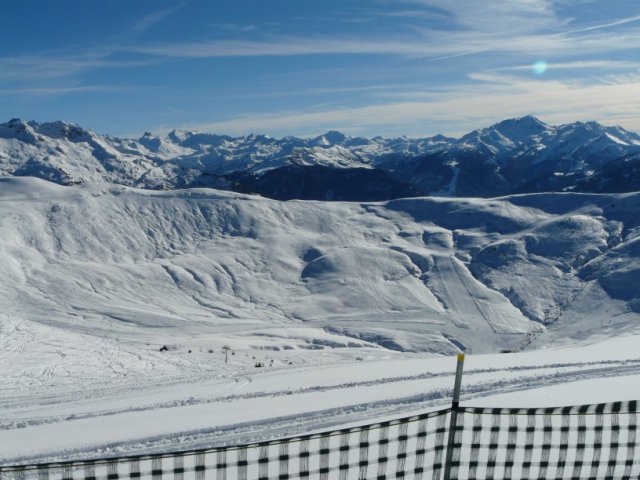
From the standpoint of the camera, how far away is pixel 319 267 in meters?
110

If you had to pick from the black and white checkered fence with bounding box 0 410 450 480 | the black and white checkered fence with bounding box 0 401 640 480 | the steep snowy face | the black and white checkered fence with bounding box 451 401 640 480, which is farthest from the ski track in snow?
the steep snowy face

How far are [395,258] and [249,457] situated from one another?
10453 cm

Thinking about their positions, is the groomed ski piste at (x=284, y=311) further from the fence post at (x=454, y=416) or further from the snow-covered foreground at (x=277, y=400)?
the fence post at (x=454, y=416)

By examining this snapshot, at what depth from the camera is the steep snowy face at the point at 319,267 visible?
80.1m

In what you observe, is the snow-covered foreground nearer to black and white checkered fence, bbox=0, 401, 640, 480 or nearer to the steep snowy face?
black and white checkered fence, bbox=0, 401, 640, 480

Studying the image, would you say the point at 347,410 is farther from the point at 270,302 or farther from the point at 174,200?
the point at 174,200

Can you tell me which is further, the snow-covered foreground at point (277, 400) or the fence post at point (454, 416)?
the snow-covered foreground at point (277, 400)

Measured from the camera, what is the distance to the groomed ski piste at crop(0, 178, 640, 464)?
12984mm

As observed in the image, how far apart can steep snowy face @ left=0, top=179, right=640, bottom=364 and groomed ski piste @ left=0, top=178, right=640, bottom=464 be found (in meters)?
0.46

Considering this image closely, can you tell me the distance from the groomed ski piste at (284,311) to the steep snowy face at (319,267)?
0.46 meters

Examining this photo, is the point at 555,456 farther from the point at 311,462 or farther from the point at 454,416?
the point at 311,462

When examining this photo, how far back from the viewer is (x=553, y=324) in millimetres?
88062

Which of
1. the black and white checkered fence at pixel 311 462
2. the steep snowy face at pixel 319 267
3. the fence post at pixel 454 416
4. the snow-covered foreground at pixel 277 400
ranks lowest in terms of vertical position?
the steep snowy face at pixel 319 267

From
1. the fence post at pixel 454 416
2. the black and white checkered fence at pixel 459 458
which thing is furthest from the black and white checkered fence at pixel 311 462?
the fence post at pixel 454 416
